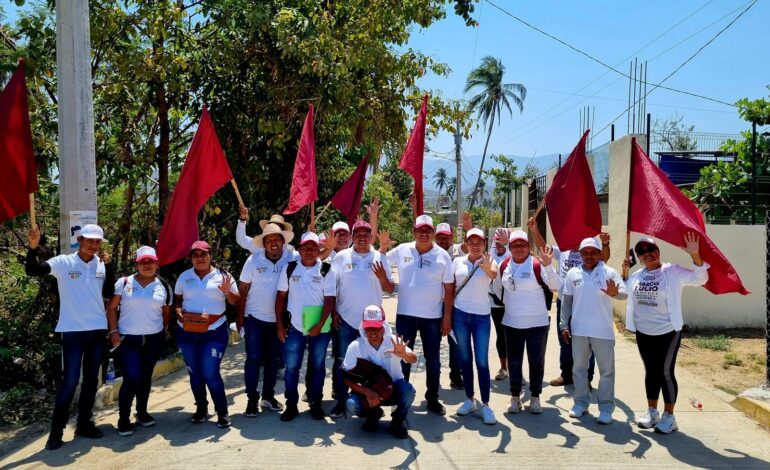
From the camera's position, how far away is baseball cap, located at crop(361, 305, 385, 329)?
17.0 ft

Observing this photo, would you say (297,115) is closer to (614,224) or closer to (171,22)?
(171,22)

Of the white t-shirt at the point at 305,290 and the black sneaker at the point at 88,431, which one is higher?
the white t-shirt at the point at 305,290

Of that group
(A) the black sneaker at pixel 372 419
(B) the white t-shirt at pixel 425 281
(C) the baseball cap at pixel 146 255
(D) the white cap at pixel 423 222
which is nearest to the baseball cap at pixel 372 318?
(B) the white t-shirt at pixel 425 281

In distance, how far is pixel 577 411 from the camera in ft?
18.5

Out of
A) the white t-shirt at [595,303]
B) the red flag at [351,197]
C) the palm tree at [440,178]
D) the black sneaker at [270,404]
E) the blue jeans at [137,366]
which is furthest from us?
the palm tree at [440,178]

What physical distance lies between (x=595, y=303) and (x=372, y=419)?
231 centimetres

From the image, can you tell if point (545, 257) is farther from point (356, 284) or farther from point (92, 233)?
point (92, 233)

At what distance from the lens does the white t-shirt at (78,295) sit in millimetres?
5082

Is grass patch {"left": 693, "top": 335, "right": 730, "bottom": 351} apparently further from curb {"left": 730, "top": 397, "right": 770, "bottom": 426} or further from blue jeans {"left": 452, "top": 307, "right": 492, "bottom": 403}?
blue jeans {"left": 452, "top": 307, "right": 492, "bottom": 403}

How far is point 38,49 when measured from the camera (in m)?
7.06

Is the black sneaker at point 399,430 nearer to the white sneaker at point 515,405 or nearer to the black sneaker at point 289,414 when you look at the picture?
the black sneaker at point 289,414

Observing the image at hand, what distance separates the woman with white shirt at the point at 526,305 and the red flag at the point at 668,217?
3.16 feet

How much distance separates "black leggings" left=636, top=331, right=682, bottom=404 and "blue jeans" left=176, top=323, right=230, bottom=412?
386 centimetres

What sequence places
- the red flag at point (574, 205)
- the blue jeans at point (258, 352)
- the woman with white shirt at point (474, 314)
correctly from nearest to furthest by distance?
the woman with white shirt at point (474, 314)
the blue jeans at point (258, 352)
the red flag at point (574, 205)
